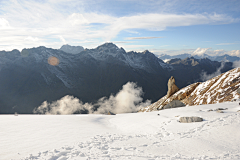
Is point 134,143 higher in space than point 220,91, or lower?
lower

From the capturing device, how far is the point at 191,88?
2312 inches

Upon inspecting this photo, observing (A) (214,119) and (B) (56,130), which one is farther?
(A) (214,119)

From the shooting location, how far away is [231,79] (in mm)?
44750

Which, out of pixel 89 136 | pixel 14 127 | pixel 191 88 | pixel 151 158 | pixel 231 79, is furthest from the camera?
pixel 191 88

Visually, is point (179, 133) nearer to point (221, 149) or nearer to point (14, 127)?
point (221, 149)

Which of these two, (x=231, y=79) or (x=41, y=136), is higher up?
(x=231, y=79)

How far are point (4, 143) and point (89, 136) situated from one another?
23.7 feet

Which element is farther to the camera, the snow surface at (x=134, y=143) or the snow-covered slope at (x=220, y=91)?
the snow-covered slope at (x=220, y=91)

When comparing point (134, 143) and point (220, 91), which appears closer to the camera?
point (134, 143)

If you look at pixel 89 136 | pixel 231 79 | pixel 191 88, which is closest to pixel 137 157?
pixel 89 136

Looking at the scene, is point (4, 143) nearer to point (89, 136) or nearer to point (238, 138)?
point (89, 136)

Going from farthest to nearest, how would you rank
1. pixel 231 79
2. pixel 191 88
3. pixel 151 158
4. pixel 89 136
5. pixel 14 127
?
1. pixel 191 88
2. pixel 231 79
3. pixel 14 127
4. pixel 89 136
5. pixel 151 158

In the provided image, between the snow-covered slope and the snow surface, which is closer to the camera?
the snow surface

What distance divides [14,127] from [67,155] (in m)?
9.86
